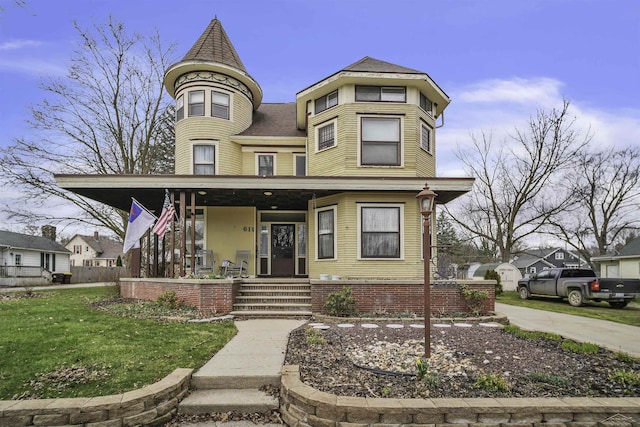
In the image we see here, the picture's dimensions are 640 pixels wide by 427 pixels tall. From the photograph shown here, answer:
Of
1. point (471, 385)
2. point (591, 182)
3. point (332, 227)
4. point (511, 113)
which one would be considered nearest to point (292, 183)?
point (332, 227)

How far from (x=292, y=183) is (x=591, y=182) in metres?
28.3

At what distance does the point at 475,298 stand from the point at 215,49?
42.9 ft

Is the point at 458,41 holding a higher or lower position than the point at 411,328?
higher

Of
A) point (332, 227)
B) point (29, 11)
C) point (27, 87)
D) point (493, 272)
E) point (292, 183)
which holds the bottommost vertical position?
point (493, 272)

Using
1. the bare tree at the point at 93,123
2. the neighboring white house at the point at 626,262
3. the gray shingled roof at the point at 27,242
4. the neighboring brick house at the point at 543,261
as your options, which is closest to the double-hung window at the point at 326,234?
the bare tree at the point at 93,123

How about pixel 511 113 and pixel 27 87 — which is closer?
pixel 27 87

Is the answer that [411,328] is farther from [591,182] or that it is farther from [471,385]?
[591,182]


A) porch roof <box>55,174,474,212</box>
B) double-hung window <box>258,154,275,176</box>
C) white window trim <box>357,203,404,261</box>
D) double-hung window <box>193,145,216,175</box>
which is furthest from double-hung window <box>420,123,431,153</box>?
double-hung window <box>193,145,216,175</box>

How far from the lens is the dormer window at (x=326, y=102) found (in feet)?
40.6

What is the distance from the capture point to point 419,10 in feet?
36.8

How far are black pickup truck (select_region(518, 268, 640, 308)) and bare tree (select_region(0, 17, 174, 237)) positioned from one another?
2144 centimetres

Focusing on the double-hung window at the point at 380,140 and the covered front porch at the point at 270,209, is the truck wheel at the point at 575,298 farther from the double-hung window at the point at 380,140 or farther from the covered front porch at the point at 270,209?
the double-hung window at the point at 380,140

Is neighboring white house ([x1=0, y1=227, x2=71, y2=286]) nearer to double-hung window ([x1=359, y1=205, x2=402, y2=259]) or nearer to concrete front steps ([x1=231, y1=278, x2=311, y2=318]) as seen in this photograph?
concrete front steps ([x1=231, y1=278, x2=311, y2=318])

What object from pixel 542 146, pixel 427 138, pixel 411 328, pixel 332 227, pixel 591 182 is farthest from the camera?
pixel 591 182
